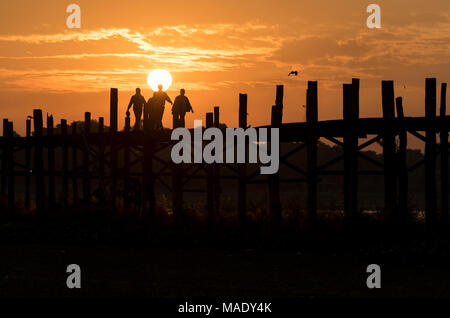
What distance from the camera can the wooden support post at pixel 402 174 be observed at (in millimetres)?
18281

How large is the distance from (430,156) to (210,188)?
20.0 feet

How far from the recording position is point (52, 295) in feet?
39.7

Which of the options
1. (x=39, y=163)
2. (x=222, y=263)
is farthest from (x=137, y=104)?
(x=222, y=263)

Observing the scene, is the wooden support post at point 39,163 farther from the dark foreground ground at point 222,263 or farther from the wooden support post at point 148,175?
the dark foreground ground at point 222,263

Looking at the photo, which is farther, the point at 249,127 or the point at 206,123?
the point at 206,123

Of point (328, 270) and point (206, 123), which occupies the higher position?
point (206, 123)

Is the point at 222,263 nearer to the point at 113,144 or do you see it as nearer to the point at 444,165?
the point at 444,165

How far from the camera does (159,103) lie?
960 inches

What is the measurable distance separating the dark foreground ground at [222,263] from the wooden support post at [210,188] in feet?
→ 1.67

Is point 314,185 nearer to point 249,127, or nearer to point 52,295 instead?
point 249,127

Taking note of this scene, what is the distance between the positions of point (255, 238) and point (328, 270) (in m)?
4.20
